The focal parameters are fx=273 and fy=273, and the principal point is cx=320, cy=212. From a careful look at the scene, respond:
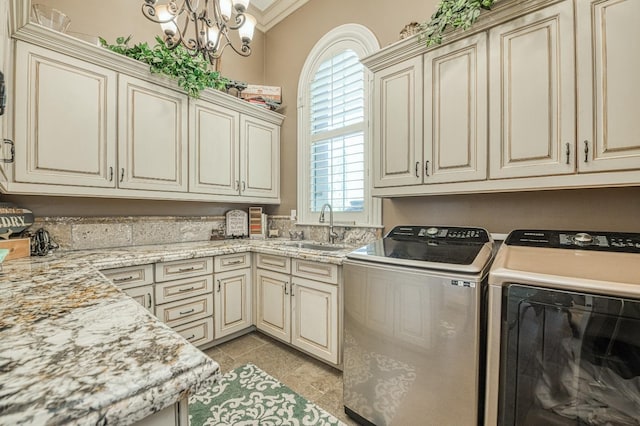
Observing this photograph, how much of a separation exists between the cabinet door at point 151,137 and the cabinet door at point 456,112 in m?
2.00

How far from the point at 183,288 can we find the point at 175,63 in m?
1.81

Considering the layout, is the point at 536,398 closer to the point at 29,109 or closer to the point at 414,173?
the point at 414,173

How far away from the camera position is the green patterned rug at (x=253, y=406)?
1.55 meters

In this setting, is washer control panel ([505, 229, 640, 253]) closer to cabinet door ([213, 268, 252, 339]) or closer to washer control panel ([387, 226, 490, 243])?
washer control panel ([387, 226, 490, 243])

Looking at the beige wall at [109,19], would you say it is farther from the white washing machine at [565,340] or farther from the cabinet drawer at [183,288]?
the white washing machine at [565,340]

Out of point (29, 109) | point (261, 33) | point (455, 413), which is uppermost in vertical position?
point (261, 33)

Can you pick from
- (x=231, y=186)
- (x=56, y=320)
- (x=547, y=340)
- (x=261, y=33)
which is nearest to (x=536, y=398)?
(x=547, y=340)

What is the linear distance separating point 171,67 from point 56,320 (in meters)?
2.16

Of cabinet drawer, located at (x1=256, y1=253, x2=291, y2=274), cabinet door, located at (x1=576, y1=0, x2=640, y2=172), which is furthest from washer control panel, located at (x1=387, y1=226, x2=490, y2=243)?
cabinet drawer, located at (x1=256, y1=253, x2=291, y2=274)

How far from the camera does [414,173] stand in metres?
1.83

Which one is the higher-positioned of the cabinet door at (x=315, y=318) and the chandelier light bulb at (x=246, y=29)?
the chandelier light bulb at (x=246, y=29)

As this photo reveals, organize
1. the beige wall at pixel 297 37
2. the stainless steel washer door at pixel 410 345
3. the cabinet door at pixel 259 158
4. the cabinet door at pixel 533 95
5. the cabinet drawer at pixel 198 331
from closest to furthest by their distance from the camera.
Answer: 1. the stainless steel washer door at pixel 410 345
2. the cabinet door at pixel 533 95
3. the cabinet drawer at pixel 198 331
4. the beige wall at pixel 297 37
5. the cabinet door at pixel 259 158

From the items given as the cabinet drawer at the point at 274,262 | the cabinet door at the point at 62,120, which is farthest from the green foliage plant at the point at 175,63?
the cabinet drawer at the point at 274,262

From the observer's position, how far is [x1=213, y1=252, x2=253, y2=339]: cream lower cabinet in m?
2.33
